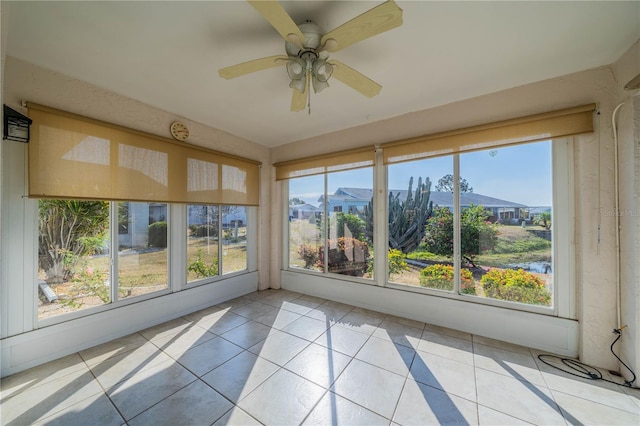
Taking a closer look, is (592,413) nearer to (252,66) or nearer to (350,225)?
(350,225)

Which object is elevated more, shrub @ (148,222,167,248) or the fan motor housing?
the fan motor housing

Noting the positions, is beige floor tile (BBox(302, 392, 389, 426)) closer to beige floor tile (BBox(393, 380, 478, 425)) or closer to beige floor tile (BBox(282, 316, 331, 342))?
beige floor tile (BBox(393, 380, 478, 425))

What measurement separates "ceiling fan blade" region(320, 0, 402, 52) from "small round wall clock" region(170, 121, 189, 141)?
2.28 m

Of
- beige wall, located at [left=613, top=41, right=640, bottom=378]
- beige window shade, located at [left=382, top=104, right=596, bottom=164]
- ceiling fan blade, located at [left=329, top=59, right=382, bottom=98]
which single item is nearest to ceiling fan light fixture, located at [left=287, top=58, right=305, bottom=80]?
ceiling fan blade, located at [left=329, top=59, right=382, bottom=98]

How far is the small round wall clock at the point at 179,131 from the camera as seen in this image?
9.68 feet

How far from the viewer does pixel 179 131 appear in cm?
300

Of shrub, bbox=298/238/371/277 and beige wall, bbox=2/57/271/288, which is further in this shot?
shrub, bbox=298/238/371/277

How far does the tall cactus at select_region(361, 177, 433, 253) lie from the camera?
9.97ft

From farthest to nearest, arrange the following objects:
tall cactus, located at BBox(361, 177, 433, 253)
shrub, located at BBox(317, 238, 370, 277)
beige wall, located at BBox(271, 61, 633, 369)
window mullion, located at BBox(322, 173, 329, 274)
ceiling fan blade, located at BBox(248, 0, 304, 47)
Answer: window mullion, located at BBox(322, 173, 329, 274), shrub, located at BBox(317, 238, 370, 277), tall cactus, located at BBox(361, 177, 433, 253), beige wall, located at BBox(271, 61, 633, 369), ceiling fan blade, located at BBox(248, 0, 304, 47)

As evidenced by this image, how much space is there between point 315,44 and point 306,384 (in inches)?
99.0

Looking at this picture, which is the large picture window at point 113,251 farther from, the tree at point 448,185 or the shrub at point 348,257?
the tree at point 448,185

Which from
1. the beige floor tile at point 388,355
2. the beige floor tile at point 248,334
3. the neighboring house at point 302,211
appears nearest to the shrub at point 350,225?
the neighboring house at point 302,211

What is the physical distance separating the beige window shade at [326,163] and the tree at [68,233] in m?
2.38

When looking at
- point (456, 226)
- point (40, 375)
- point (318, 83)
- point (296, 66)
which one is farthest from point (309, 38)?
point (40, 375)
